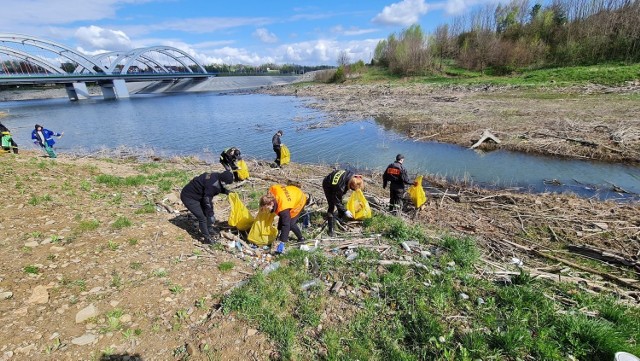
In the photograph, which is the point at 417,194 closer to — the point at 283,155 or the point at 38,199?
the point at 283,155

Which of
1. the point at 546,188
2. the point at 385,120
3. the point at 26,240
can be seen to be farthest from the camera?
the point at 385,120

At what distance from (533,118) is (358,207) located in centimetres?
1845

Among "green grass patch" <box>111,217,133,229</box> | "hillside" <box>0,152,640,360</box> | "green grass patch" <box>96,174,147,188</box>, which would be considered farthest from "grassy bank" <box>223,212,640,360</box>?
"green grass patch" <box>96,174,147,188</box>

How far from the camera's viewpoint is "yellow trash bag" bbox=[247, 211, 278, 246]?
6016mm

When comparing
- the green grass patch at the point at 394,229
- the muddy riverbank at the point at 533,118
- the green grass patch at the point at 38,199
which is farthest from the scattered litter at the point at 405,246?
the muddy riverbank at the point at 533,118

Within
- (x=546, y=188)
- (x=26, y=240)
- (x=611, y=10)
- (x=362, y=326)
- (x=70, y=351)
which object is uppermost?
(x=611, y=10)

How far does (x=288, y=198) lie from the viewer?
573 centimetres

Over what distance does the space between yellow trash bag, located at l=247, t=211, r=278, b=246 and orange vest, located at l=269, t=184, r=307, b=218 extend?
17.6 inches

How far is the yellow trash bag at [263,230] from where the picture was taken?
19.7 feet

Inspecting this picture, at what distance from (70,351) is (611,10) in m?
62.0

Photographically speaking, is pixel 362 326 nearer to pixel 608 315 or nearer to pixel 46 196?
pixel 608 315

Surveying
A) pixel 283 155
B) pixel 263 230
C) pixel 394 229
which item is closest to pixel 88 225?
pixel 263 230

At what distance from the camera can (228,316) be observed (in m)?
4.37

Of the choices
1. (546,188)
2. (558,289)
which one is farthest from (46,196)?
(546,188)
